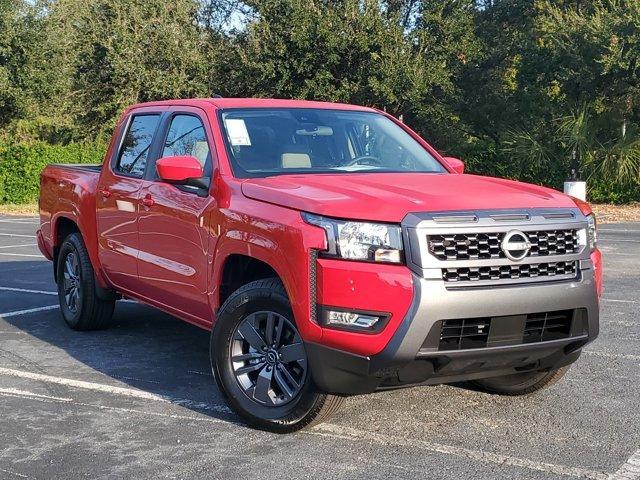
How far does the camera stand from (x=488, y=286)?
449 cm

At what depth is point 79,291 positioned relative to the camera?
777 cm

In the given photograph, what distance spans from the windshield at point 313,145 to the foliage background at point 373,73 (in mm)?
21319

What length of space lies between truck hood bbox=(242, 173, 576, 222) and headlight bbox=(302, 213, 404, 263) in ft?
0.15

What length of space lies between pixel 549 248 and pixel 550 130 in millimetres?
26210

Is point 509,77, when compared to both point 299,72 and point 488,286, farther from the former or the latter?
point 488,286

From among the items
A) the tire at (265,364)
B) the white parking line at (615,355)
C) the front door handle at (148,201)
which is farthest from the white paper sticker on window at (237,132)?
the white parking line at (615,355)

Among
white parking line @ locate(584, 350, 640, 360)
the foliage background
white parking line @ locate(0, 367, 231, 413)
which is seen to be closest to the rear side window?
white parking line @ locate(0, 367, 231, 413)

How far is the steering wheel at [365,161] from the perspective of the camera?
233 inches

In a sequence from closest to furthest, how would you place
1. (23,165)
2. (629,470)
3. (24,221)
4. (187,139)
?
(629,470) < (187,139) < (24,221) < (23,165)

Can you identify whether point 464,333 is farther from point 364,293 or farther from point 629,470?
point 629,470

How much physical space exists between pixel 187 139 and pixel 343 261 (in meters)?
2.20

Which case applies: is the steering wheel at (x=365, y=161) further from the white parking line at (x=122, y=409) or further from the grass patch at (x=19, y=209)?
the grass patch at (x=19, y=209)

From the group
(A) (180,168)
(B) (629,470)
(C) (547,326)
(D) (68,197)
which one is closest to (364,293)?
(C) (547,326)

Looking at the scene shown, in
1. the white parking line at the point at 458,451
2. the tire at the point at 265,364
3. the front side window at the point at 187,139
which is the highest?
the front side window at the point at 187,139
